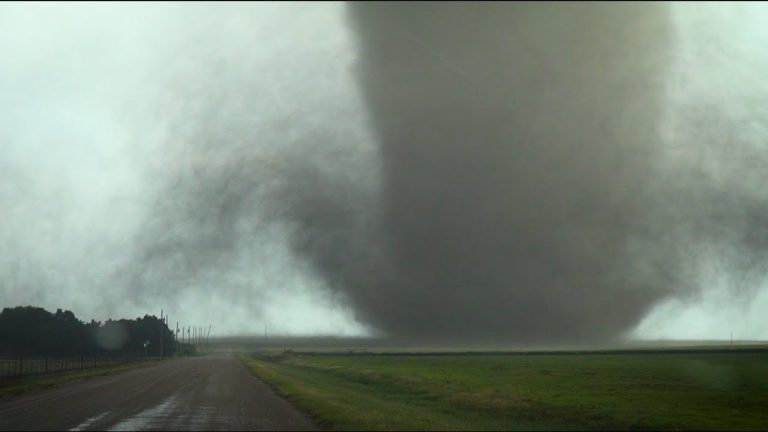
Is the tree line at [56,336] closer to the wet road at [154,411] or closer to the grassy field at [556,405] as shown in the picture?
the wet road at [154,411]

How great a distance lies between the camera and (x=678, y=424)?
29.0 metres

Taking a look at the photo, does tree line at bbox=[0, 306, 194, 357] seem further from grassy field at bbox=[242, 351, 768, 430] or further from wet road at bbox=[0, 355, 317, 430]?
grassy field at bbox=[242, 351, 768, 430]

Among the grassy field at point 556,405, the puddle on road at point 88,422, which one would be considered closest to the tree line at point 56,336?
the grassy field at point 556,405

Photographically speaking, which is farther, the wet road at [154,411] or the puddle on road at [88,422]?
the wet road at [154,411]

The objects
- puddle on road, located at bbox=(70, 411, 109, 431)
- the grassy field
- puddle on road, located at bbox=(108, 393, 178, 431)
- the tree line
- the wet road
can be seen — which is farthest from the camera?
the tree line

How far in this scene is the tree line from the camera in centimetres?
14450

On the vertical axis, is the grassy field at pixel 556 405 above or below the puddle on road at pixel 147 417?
below

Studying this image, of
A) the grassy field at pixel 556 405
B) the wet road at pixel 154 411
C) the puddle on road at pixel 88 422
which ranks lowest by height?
the grassy field at pixel 556 405

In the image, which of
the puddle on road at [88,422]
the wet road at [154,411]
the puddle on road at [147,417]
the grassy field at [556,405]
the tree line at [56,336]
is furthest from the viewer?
the tree line at [56,336]

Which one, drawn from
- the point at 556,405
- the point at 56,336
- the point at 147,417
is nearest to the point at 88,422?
the point at 147,417

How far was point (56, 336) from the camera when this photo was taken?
498 feet

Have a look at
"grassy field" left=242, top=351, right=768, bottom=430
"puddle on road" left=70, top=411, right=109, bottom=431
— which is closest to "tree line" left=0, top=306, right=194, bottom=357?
"grassy field" left=242, top=351, right=768, bottom=430

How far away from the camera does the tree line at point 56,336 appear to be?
5689 inches

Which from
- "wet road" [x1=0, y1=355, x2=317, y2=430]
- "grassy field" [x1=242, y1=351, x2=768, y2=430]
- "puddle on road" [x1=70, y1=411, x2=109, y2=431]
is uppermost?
"puddle on road" [x1=70, y1=411, x2=109, y2=431]
